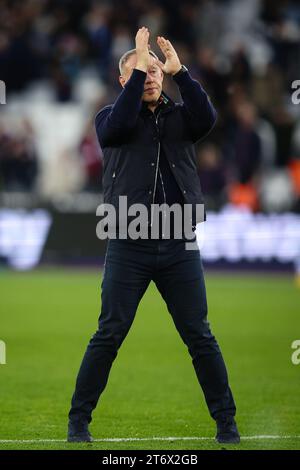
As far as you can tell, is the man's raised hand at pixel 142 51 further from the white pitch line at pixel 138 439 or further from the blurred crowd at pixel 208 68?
the blurred crowd at pixel 208 68

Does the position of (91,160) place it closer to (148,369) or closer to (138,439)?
(148,369)

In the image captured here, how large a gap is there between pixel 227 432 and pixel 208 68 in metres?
16.0

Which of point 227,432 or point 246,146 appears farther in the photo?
point 246,146

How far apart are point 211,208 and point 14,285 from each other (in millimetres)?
4063

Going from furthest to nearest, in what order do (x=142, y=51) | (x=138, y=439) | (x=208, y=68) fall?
(x=208, y=68) → (x=138, y=439) → (x=142, y=51)

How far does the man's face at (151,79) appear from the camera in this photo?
7.38 metres

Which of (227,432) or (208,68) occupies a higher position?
(208,68)

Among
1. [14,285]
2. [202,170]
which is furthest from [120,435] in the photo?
[202,170]

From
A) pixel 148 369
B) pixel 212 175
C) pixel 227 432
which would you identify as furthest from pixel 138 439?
pixel 212 175

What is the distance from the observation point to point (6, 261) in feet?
70.0

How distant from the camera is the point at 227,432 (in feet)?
24.0

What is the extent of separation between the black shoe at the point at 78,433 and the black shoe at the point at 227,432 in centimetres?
82

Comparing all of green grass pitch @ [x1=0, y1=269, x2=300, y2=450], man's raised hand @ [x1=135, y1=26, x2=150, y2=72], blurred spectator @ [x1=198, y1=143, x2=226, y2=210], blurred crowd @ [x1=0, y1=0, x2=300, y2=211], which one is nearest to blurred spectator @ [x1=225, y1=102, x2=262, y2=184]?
blurred crowd @ [x1=0, y1=0, x2=300, y2=211]

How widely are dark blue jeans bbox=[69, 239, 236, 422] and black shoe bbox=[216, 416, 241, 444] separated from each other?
0.15 feet
